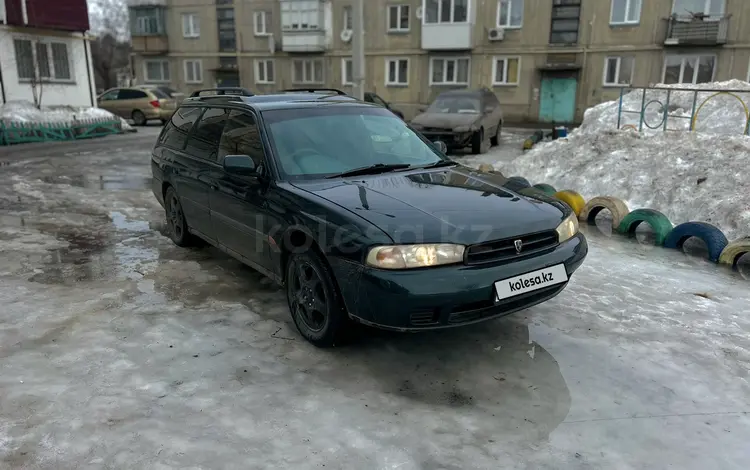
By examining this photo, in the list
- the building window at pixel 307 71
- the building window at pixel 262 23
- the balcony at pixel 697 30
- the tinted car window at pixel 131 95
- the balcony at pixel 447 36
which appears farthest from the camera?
the building window at pixel 262 23

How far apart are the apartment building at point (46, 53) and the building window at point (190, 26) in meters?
15.2

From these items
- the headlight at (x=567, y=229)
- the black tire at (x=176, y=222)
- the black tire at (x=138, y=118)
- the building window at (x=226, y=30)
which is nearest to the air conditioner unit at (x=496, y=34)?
the building window at (x=226, y=30)

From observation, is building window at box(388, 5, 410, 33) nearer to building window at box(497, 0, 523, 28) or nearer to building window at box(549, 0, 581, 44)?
building window at box(497, 0, 523, 28)

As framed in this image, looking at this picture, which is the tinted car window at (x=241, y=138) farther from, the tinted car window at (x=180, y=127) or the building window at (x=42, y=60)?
the building window at (x=42, y=60)

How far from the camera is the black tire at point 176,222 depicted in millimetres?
5703

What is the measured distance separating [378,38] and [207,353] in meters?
28.9

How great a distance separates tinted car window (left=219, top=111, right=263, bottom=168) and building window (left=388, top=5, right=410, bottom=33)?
2691 cm

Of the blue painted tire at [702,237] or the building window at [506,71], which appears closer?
the blue painted tire at [702,237]

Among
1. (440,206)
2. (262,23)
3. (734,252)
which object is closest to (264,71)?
(262,23)

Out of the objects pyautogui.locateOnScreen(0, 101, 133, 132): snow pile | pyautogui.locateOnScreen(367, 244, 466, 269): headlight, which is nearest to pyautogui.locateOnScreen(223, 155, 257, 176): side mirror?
pyautogui.locateOnScreen(367, 244, 466, 269): headlight

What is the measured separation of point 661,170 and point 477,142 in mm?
6142

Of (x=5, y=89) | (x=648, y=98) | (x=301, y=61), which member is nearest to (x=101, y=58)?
(x=301, y=61)

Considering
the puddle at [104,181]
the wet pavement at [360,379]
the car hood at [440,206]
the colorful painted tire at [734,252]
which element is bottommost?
the puddle at [104,181]

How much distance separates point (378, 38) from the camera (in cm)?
2988
